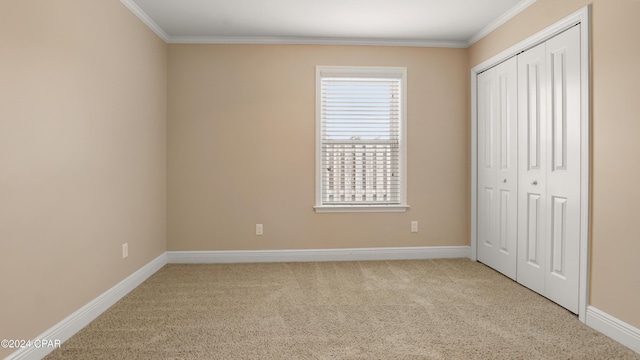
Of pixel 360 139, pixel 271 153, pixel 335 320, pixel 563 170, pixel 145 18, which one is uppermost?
pixel 145 18

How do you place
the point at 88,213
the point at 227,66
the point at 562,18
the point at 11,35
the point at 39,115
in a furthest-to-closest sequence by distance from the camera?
the point at 227,66 < the point at 562,18 < the point at 88,213 < the point at 39,115 < the point at 11,35

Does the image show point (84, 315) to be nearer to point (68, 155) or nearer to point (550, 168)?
point (68, 155)

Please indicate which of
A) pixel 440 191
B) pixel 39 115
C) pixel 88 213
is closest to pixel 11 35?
pixel 39 115

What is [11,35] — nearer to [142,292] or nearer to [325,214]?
[142,292]

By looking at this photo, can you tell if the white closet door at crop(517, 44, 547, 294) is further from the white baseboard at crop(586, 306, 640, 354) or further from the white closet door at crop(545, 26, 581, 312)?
the white baseboard at crop(586, 306, 640, 354)

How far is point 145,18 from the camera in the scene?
366cm

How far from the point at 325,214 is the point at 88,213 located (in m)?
2.43

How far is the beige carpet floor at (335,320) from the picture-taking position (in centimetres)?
229

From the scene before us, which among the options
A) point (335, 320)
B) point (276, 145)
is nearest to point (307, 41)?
point (276, 145)

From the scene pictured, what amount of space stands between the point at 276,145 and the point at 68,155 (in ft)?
7.24

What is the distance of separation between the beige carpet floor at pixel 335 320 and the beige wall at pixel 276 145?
0.63 meters

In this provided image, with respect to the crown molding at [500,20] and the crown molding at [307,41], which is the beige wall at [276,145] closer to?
the crown molding at [307,41]

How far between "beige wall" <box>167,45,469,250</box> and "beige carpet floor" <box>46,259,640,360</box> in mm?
629

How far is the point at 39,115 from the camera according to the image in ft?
7.20
